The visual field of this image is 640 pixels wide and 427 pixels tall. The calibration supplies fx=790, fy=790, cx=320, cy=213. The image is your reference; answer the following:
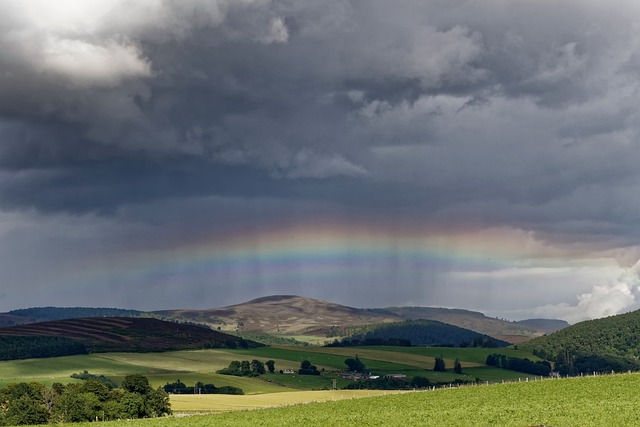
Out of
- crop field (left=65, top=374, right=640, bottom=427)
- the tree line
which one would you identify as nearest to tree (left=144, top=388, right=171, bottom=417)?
the tree line

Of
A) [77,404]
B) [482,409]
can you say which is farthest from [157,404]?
[482,409]

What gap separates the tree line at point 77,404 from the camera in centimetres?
14162

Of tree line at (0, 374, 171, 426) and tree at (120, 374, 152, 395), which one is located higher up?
tree at (120, 374, 152, 395)

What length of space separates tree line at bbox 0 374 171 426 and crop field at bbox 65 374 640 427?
40.6 metres

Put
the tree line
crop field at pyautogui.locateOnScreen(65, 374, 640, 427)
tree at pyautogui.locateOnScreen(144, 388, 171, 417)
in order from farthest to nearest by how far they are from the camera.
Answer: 1. tree at pyautogui.locateOnScreen(144, 388, 171, 417)
2. the tree line
3. crop field at pyautogui.locateOnScreen(65, 374, 640, 427)

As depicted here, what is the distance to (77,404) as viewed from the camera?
468ft

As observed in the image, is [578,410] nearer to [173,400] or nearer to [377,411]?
[377,411]

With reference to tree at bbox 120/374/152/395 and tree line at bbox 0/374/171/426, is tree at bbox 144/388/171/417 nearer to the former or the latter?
tree line at bbox 0/374/171/426

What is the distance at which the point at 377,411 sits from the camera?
342 ft

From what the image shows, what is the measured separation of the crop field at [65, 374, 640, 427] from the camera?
86.4m

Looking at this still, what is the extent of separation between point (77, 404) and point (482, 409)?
79.5 m

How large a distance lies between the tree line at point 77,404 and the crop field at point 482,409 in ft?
133

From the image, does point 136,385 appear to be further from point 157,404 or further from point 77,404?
point 77,404

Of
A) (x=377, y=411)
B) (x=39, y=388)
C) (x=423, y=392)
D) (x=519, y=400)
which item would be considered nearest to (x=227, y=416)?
(x=377, y=411)
